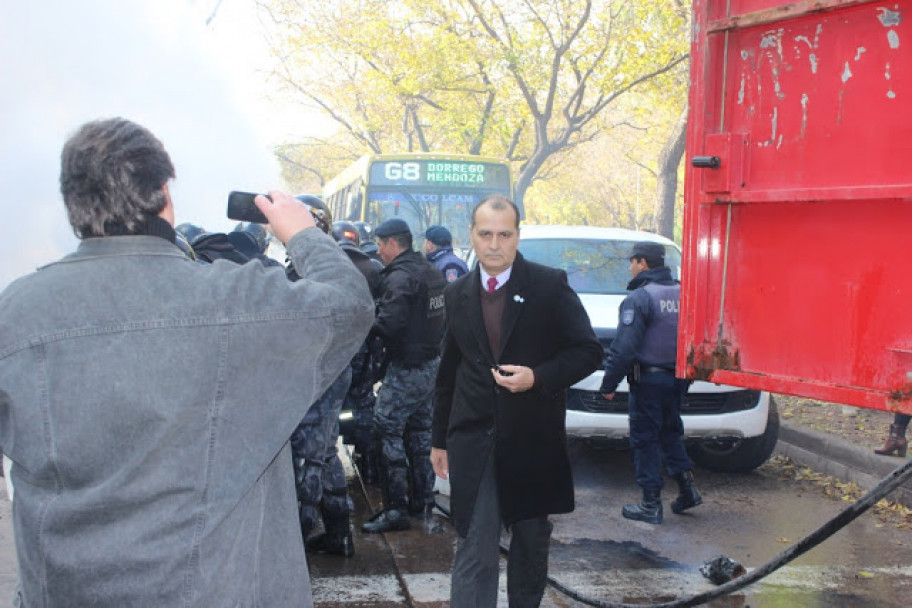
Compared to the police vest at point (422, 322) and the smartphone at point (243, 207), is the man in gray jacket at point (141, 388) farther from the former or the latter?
the police vest at point (422, 322)

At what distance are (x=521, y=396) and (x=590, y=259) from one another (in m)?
4.75

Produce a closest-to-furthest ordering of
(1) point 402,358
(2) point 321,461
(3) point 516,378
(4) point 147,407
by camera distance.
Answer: (4) point 147,407, (3) point 516,378, (2) point 321,461, (1) point 402,358

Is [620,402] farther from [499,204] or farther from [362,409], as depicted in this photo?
[499,204]

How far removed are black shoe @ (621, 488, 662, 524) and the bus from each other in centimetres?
936

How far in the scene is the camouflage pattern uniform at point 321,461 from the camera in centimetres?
471

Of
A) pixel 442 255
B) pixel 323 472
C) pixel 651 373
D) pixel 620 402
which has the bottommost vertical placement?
pixel 323 472

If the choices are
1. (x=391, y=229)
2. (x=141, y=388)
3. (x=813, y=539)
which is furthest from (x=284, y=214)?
(x=391, y=229)

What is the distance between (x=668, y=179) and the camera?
15406 mm

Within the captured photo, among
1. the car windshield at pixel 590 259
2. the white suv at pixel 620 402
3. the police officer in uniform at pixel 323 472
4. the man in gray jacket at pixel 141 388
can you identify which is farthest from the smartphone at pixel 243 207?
the car windshield at pixel 590 259

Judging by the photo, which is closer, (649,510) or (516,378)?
(516,378)

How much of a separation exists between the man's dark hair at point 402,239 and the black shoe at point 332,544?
6.03 feet

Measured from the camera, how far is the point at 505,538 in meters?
5.29

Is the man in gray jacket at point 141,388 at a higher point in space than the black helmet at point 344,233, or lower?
lower

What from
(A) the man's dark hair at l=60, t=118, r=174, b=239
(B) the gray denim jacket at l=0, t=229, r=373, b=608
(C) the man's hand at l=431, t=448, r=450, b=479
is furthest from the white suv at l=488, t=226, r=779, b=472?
(A) the man's dark hair at l=60, t=118, r=174, b=239
